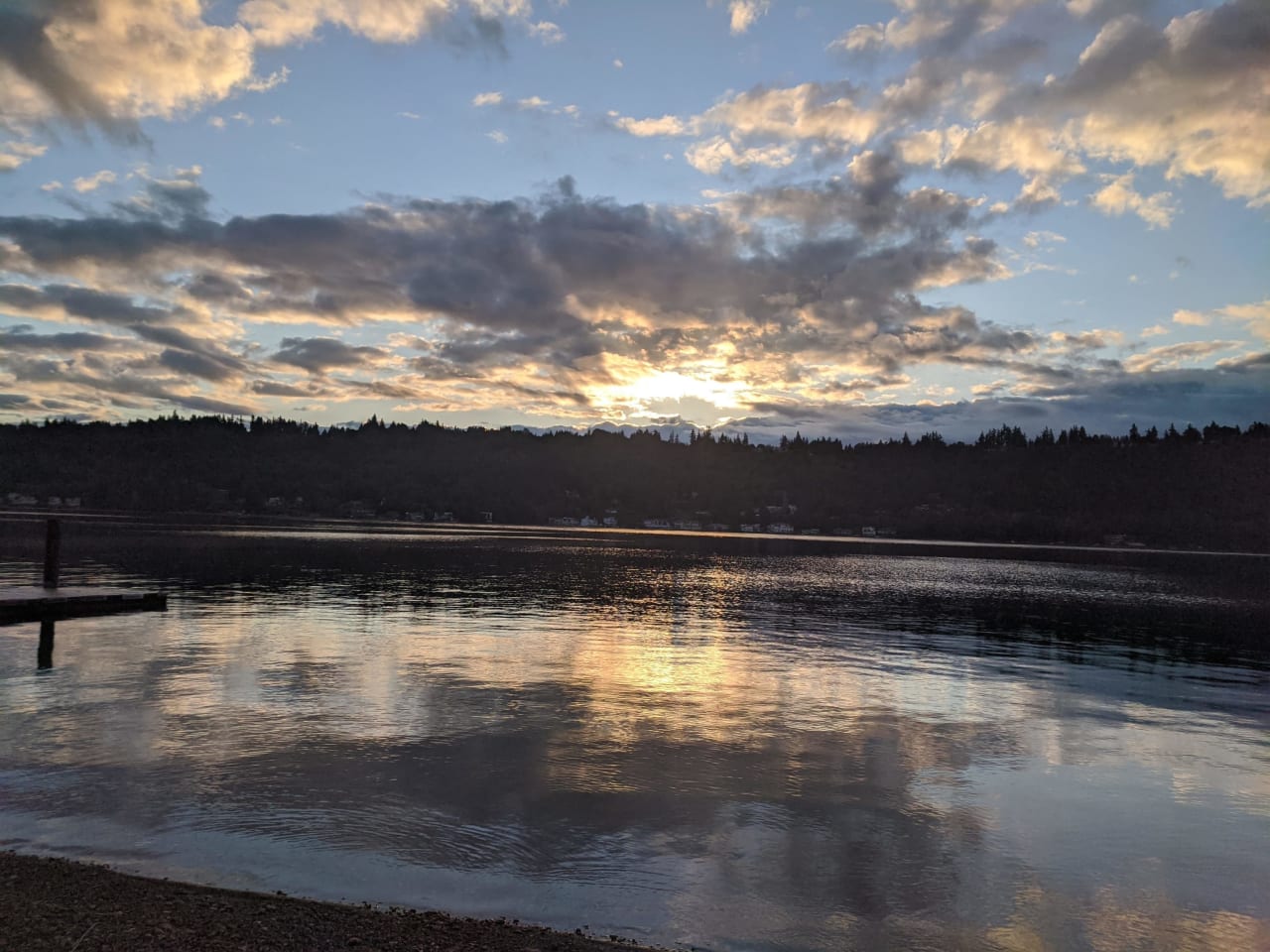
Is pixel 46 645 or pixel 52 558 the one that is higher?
pixel 52 558

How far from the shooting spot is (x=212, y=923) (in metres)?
8.27

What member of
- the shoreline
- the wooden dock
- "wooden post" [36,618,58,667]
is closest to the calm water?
"wooden post" [36,618,58,667]

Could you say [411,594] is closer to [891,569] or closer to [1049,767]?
[1049,767]

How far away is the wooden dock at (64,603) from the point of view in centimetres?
3095

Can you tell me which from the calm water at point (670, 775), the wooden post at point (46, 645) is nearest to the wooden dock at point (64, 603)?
the wooden post at point (46, 645)

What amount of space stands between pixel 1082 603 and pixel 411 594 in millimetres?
46454

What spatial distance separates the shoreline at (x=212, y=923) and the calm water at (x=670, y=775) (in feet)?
2.16

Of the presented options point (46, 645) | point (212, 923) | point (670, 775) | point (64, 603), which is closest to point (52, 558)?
point (64, 603)

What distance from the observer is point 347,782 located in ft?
44.5

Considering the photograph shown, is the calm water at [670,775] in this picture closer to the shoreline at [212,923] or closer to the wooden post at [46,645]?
the wooden post at [46,645]

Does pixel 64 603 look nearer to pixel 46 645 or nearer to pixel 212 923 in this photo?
pixel 46 645

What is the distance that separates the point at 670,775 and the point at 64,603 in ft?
98.4

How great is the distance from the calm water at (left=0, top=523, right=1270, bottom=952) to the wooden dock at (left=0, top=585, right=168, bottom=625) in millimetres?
1171

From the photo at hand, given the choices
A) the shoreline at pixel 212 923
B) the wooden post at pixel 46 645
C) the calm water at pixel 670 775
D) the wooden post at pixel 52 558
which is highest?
the wooden post at pixel 52 558
